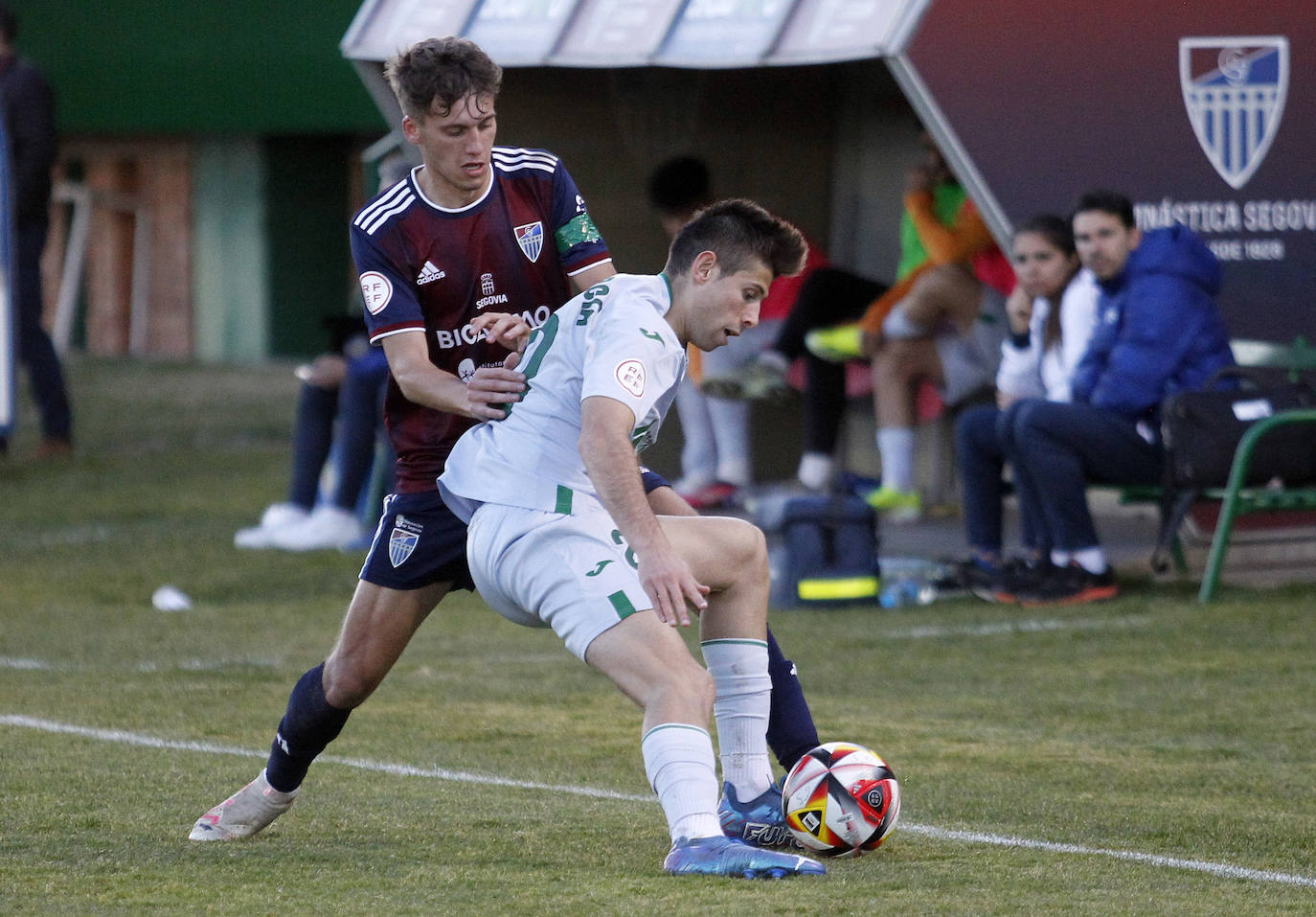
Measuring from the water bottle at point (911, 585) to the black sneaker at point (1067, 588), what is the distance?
1.57 feet

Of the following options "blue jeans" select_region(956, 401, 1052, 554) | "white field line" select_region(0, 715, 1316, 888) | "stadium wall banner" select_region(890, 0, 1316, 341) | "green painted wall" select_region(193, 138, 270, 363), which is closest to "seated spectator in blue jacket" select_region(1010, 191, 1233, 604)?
"blue jeans" select_region(956, 401, 1052, 554)

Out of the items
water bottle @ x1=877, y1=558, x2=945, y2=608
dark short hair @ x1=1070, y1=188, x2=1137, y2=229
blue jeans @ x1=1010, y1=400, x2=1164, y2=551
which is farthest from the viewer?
water bottle @ x1=877, y1=558, x2=945, y2=608

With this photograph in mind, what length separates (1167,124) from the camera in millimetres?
9758

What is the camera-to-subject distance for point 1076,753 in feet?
20.1

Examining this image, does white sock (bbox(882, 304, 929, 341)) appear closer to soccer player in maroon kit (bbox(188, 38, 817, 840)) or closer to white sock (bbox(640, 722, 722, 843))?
soccer player in maroon kit (bbox(188, 38, 817, 840))

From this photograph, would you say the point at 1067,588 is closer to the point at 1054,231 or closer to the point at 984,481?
the point at 984,481

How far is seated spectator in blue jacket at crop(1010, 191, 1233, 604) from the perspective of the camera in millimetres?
8844

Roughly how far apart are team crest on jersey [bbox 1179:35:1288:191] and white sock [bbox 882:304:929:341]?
2.21 m

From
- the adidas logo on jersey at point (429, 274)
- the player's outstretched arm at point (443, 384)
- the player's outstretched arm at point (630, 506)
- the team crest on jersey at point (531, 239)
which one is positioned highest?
the team crest on jersey at point (531, 239)

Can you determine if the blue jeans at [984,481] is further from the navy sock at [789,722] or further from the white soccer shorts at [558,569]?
the white soccer shorts at [558,569]

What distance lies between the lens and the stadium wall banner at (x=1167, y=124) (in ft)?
31.7

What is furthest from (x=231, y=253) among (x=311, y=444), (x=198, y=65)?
(x=311, y=444)

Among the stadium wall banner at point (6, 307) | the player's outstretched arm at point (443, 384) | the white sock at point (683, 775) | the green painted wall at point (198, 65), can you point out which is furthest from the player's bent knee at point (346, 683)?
the green painted wall at point (198, 65)

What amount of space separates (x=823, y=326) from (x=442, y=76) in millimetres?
7408
